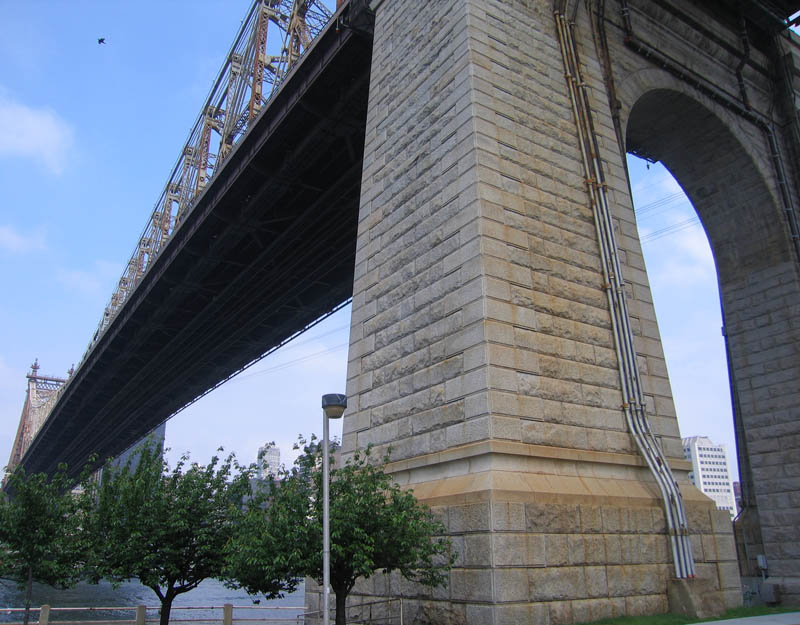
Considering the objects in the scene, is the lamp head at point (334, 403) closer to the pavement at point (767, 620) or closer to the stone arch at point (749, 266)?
the pavement at point (767, 620)

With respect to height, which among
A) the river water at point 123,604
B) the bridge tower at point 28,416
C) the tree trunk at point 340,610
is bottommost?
the river water at point 123,604

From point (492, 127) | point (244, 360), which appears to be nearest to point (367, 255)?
point (492, 127)

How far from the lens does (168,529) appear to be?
14.6 metres

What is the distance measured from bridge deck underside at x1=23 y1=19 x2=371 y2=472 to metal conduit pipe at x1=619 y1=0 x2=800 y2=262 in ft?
25.5

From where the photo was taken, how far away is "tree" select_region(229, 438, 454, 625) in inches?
377

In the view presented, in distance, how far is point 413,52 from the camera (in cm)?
1552

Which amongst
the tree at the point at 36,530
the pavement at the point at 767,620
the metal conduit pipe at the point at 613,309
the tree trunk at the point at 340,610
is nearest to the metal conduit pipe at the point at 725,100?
the metal conduit pipe at the point at 613,309

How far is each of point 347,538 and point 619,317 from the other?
6.65 meters

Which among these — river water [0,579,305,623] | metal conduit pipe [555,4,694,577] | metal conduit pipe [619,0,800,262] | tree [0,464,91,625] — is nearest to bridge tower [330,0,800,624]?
metal conduit pipe [555,4,694,577]

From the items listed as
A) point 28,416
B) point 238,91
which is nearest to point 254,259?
point 238,91

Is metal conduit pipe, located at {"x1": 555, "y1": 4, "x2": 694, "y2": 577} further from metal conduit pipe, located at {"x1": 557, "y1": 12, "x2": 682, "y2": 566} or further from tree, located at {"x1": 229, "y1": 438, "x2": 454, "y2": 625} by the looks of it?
tree, located at {"x1": 229, "y1": 438, "x2": 454, "y2": 625}

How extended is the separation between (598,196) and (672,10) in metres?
9.20

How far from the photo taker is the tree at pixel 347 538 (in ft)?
31.4

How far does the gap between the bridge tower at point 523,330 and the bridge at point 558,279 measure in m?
0.04
